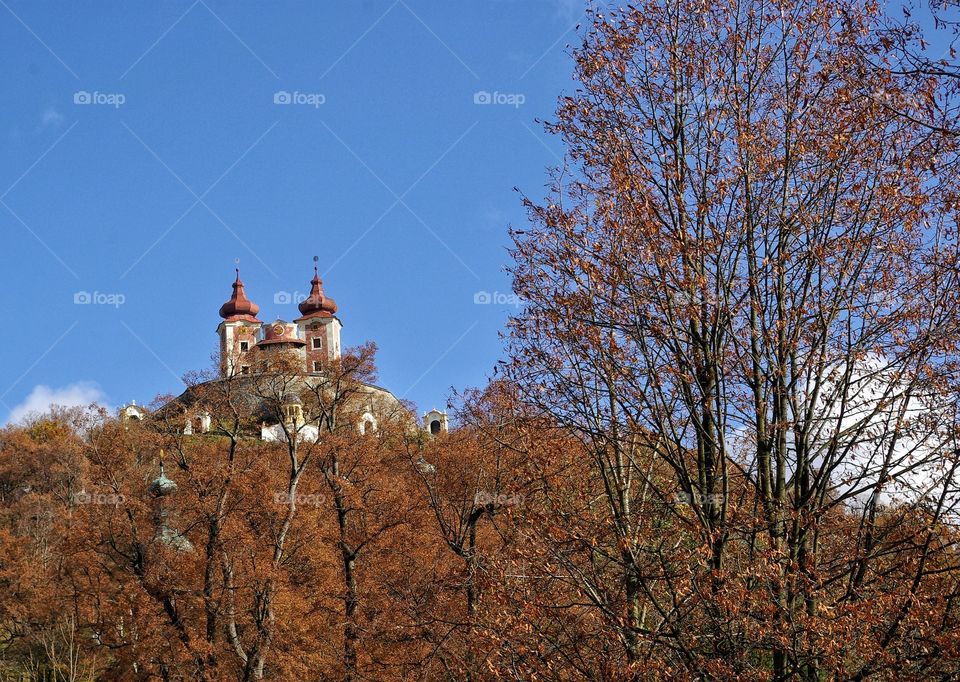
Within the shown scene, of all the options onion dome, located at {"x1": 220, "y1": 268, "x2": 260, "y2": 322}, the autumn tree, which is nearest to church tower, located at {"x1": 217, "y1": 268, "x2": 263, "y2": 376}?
onion dome, located at {"x1": 220, "y1": 268, "x2": 260, "y2": 322}

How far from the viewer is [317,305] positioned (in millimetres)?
103188

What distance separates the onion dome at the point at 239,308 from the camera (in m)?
104

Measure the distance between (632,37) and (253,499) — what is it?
21.4 meters

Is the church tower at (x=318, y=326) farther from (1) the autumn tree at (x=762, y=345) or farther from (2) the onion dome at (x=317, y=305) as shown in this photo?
(1) the autumn tree at (x=762, y=345)

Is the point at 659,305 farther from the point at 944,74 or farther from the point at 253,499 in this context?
the point at 253,499

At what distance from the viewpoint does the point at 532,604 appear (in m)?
9.07

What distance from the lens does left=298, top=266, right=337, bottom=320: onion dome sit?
337ft

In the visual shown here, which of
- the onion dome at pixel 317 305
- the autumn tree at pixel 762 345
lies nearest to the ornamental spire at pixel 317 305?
the onion dome at pixel 317 305

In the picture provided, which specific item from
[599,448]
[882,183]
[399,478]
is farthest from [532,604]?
[399,478]

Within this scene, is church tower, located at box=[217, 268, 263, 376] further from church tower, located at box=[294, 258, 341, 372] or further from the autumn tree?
the autumn tree

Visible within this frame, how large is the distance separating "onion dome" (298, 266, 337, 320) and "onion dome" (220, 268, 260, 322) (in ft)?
Result: 16.2

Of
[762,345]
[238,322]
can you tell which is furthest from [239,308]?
[762,345]

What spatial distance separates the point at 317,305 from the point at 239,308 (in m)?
7.67

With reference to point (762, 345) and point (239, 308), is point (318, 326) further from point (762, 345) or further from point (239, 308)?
point (762, 345)
